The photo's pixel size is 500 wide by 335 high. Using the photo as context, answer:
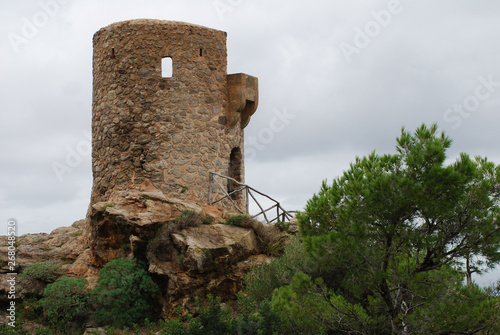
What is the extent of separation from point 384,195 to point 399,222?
48 centimetres

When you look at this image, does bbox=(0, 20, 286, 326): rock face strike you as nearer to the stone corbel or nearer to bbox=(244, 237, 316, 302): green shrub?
the stone corbel

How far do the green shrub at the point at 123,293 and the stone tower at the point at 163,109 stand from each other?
7.48ft

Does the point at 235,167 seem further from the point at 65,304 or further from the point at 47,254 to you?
the point at 65,304

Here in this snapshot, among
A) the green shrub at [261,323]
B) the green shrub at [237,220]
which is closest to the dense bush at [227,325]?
the green shrub at [261,323]

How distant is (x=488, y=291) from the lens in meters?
10.3

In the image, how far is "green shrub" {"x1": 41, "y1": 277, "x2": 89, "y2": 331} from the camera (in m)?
14.0

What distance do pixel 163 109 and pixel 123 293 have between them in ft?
14.8

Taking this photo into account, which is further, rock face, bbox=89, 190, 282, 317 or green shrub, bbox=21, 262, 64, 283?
green shrub, bbox=21, 262, 64, 283

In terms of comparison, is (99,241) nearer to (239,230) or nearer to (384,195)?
(239,230)

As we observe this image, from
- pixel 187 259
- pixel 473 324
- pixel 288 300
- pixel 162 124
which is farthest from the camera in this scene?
pixel 162 124

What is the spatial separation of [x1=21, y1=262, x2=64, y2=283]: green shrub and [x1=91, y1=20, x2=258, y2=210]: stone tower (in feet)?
6.88

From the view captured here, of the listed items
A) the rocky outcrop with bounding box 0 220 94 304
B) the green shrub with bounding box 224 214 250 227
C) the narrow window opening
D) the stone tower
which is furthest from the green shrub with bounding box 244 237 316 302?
the narrow window opening

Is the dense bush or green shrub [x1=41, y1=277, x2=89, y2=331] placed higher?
green shrub [x1=41, y1=277, x2=89, y2=331]

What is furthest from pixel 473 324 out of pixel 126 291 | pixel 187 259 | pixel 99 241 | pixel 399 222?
pixel 99 241
